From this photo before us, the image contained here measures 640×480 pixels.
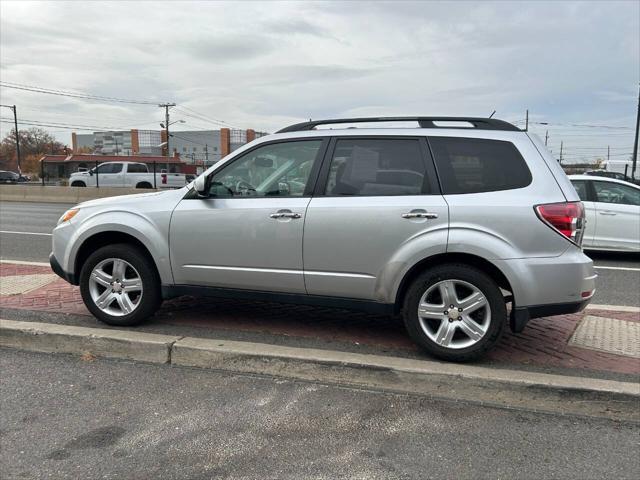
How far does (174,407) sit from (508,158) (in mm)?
2966

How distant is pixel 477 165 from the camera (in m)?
3.94

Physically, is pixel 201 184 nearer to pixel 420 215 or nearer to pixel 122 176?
pixel 420 215

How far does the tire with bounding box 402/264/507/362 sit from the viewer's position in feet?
12.3

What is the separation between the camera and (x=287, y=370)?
3916mm

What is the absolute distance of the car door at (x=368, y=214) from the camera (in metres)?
3.87

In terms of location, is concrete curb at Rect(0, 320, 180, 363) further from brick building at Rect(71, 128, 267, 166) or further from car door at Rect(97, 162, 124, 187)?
brick building at Rect(71, 128, 267, 166)

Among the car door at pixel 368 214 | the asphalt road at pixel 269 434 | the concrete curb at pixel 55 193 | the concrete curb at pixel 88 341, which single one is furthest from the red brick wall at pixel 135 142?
the asphalt road at pixel 269 434

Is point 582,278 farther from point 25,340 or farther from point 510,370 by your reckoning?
point 25,340

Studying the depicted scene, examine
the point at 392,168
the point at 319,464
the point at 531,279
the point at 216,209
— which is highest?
the point at 392,168

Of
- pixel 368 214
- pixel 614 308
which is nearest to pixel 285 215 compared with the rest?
pixel 368 214

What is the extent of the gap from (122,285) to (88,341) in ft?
1.88

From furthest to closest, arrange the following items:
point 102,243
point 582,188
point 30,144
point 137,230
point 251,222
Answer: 1. point 30,144
2. point 582,188
3. point 102,243
4. point 137,230
5. point 251,222

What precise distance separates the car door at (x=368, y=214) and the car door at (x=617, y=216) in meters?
6.63

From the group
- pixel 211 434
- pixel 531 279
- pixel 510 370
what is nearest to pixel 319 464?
pixel 211 434
